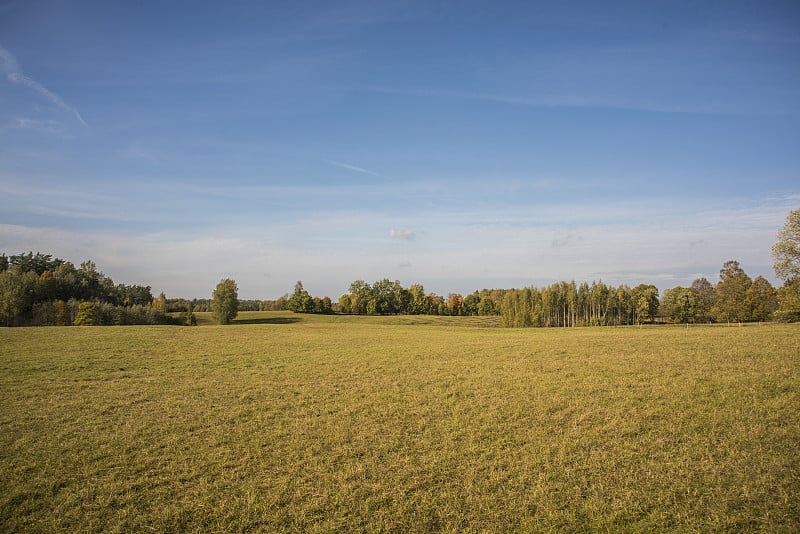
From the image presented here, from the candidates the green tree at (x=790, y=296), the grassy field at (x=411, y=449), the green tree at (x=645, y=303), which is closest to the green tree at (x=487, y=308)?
the green tree at (x=645, y=303)

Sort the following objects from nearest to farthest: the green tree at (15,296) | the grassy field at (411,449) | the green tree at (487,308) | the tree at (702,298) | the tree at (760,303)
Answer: the grassy field at (411,449)
the green tree at (15,296)
the tree at (760,303)
the tree at (702,298)
the green tree at (487,308)

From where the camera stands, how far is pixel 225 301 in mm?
72750

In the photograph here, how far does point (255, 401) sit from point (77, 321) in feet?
176

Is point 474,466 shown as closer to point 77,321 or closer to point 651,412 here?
point 651,412

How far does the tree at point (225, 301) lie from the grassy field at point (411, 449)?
56.7 metres

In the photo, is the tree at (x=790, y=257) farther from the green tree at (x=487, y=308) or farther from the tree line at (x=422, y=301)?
the green tree at (x=487, y=308)

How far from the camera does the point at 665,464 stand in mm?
7941

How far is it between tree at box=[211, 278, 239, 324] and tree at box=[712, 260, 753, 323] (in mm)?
85949

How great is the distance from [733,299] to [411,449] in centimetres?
8406

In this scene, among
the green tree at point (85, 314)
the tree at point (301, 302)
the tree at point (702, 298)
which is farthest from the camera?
the tree at point (301, 302)

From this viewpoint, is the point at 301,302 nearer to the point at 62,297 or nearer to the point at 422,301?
the point at 422,301

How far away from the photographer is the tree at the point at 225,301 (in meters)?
72.9

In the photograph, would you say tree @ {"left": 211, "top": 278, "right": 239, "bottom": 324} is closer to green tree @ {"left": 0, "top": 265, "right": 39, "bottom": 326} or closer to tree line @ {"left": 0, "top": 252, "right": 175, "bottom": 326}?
tree line @ {"left": 0, "top": 252, "right": 175, "bottom": 326}

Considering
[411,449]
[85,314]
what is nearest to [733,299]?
[411,449]
